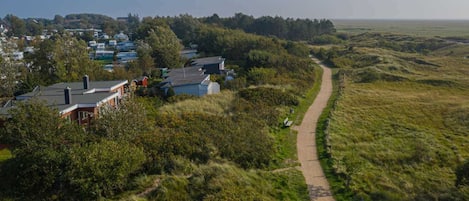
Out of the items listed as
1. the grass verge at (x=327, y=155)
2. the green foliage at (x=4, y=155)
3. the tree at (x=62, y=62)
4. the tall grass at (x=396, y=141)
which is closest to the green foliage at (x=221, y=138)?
the grass verge at (x=327, y=155)

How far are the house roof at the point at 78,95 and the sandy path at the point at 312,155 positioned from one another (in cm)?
1452

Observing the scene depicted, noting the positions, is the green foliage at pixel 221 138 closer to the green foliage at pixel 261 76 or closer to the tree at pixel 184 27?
the green foliage at pixel 261 76

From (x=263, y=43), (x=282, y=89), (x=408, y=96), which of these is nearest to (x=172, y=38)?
(x=263, y=43)

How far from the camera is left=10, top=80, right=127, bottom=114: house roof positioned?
88.2ft

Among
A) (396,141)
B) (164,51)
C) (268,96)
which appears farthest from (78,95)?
(164,51)

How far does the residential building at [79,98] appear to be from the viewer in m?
26.4

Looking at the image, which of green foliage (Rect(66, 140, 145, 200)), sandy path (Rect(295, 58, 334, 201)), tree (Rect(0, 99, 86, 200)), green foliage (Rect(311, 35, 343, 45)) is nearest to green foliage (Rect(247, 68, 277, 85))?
sandy path (Rect(295, 58, 334, 201))

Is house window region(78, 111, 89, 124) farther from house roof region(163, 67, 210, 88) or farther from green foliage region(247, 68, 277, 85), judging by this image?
green foliage region(247, 68, 277, 85)

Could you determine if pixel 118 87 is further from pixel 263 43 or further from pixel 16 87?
pixel 263 43

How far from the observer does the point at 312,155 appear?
22.9m

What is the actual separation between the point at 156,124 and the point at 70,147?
24.8 feet

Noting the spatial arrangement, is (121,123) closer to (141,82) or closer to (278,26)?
(141,82)

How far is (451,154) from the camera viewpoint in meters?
24.9

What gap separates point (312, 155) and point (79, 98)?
684 inches
